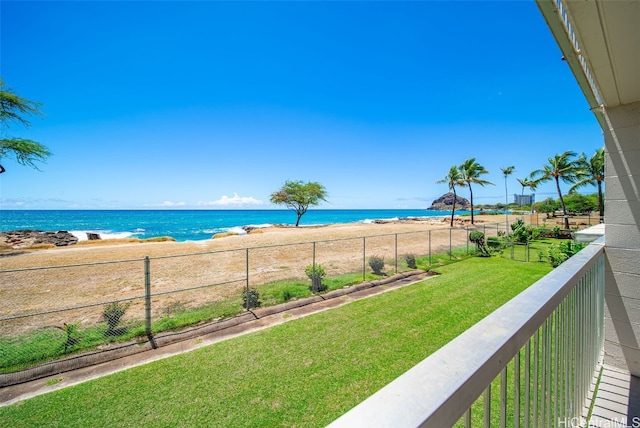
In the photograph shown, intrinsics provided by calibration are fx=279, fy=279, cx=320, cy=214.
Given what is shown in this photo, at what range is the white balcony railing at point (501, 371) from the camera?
57cm

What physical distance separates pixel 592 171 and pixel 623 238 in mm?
33829

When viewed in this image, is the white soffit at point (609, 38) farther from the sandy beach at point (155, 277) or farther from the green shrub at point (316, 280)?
the green shrub at point (316, 280)

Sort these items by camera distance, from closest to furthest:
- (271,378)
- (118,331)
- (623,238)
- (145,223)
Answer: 1. (623,238)
2. (271,378)
3. (118,331)
4. (145,223)

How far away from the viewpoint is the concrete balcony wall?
9.19 ft

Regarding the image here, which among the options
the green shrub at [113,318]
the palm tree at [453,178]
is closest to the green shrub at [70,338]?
the green shrub at [113,318]

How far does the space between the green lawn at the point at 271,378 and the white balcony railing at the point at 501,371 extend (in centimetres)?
239

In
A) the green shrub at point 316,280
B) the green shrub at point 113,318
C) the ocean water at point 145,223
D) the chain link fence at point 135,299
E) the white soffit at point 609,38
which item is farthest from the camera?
the ocean water at point 145,223

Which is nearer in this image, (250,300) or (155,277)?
(250,300)

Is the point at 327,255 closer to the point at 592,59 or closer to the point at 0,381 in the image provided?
the point at 0,381

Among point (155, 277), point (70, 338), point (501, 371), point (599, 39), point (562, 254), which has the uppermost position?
point (599, 39)

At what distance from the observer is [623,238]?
2.86m

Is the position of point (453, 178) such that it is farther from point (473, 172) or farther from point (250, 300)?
point (250, 300)

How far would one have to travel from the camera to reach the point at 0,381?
3885 millimetres

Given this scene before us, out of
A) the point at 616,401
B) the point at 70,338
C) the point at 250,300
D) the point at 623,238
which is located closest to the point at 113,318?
the point at 70,338
